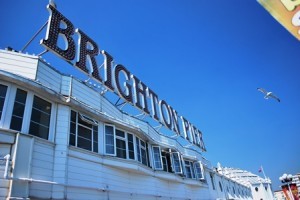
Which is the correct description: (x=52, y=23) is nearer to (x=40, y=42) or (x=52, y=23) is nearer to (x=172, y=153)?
(x=40, y=42)

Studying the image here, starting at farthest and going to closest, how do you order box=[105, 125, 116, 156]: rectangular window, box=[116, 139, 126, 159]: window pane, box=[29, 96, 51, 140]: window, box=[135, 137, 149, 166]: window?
box=[135, 137, 149, 166]: window < box=[116, 139, 126, 159]: window pane < box=[105, 125, 116, 156]: rectangular window < box=[29, 96, 51, 140]: window

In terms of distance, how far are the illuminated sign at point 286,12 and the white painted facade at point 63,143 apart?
9090mm

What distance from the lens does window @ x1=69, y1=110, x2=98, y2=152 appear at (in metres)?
12.6

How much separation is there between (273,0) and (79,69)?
42.0 ft

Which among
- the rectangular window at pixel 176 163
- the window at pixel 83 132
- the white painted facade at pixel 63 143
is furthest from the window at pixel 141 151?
the rectangular window at pixel 176 163

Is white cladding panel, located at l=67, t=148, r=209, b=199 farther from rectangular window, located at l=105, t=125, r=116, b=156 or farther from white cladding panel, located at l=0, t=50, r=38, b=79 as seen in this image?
white cladding panel, located at l=0, t=50, r=38, b=79

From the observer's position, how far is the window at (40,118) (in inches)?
427

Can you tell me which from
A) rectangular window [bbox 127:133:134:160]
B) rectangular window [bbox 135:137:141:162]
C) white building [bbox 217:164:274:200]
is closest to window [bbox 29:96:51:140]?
rectangular window [bbox 127:133:134:160]

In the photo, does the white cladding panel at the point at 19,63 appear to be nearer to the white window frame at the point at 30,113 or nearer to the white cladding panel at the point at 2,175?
the white window frame at the point at 30,113

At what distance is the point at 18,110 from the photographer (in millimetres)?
10398

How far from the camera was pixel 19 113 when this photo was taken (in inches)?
409

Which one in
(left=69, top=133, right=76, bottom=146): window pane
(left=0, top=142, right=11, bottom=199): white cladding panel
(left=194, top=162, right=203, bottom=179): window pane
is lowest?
(left=0, top=142, right=11, bottom=199): white cladding panel

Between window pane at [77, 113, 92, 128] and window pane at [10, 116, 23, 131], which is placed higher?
window pane at [77, 113, 92, 128]

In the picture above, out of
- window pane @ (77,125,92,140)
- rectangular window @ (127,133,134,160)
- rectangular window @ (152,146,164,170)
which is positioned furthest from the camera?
rectangular window @ (152,146,164,170)
